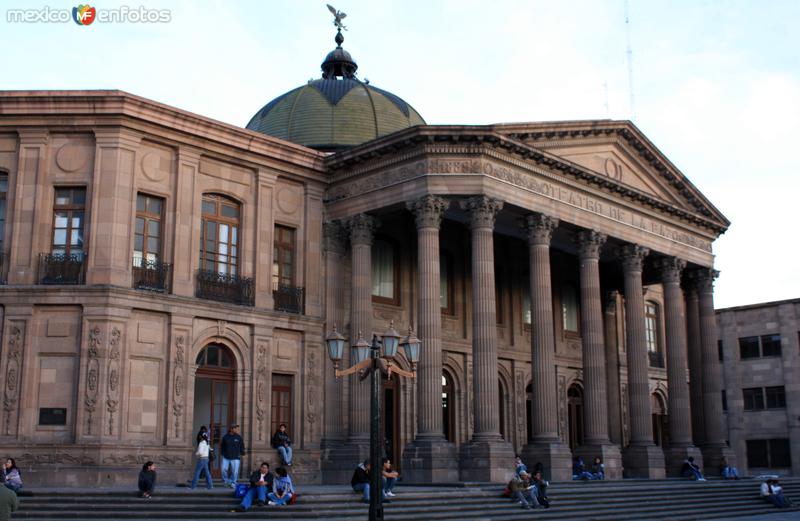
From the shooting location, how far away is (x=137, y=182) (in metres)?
26.1

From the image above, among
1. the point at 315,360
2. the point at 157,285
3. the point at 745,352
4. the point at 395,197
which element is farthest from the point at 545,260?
the point at 745,352

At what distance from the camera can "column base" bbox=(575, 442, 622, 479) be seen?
30.1 meters

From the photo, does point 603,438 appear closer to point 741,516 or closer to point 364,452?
point 741,516

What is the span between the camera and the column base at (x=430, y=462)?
25750 mm

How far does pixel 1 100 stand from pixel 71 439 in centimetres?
933

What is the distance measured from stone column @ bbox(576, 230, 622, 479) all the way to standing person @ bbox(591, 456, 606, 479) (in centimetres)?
20

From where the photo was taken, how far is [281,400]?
93.7 feet

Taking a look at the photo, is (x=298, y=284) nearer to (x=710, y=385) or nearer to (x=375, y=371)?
(x=375, y=371)

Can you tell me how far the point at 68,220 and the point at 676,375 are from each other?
21.8 metres

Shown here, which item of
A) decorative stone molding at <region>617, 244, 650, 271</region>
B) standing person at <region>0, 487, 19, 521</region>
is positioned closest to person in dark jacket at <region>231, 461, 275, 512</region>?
standing person at <region>0, 487, 19, 521</region>

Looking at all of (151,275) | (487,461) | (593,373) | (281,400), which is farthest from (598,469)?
(151,275)

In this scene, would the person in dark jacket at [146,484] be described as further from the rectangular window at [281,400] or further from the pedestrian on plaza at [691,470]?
the pedestrian on plaza at [691,470]

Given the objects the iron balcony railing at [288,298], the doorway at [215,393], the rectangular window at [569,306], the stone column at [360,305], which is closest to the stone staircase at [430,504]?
the doorway at [215,393]

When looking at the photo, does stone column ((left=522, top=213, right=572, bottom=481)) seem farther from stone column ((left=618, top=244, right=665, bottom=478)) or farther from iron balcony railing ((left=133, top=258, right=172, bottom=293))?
iron balcony railing ((left=133, top=258, right=172, bottom=293))
